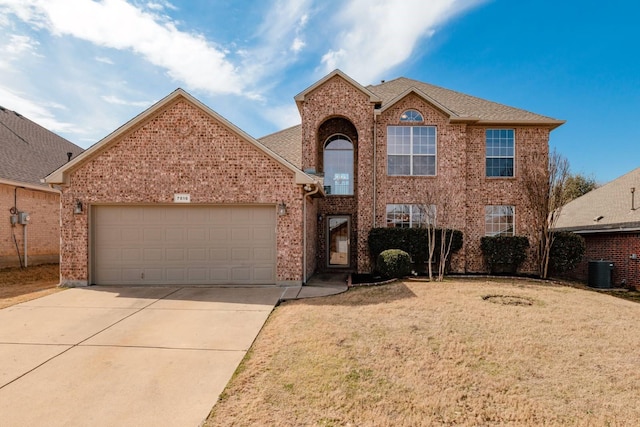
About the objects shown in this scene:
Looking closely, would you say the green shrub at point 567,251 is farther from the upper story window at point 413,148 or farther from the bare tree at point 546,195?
the upper story window at point 413,148

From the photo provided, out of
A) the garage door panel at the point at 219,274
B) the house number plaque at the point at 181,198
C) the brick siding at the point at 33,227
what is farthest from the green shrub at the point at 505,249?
the brick siding at the point at 33,227

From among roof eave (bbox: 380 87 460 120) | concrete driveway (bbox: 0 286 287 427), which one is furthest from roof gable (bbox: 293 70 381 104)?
concrete driveway (bbox: 0 286 287 427)

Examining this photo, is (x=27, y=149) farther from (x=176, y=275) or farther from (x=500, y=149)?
(x=500, y=149)

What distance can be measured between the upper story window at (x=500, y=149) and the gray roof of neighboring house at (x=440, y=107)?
0.58m

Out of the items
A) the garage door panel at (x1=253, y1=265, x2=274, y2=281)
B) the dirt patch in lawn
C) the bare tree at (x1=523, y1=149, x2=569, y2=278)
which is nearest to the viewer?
the dirt patch in lawn

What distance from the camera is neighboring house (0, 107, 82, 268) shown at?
12.7 metres

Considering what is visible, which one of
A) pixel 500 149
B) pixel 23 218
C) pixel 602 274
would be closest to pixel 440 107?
pixel 500 149

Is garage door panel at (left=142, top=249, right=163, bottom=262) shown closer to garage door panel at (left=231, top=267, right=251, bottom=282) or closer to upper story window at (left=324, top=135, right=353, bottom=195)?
garage door panel at (left=231, top=267, right=251, bottom=282)

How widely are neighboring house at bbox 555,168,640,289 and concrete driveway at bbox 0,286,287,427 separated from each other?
39.8ft

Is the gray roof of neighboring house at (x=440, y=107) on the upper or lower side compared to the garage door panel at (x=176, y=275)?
upper

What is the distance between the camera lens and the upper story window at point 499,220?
1364cm

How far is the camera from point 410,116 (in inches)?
527

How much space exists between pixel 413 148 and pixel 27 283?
48.0 ft

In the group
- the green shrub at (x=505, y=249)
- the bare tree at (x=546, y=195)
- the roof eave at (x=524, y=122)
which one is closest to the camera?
the bare tree at (x=546, y=195)
